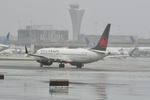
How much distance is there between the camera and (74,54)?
78625 millimetres

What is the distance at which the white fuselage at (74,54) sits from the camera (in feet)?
249

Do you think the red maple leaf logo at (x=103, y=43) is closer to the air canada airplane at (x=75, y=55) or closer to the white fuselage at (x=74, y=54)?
the air canada airplane at (x=75, y=55)

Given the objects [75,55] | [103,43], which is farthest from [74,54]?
[103,43]

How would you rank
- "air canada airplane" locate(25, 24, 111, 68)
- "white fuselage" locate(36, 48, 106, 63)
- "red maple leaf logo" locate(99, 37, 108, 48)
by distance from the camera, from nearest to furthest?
1. "white fuselage" locate(36, 48, 106, 63)
2. "air canada airplane" locate(25, 24, 111, 68)
3. "red maple leaf logo" locate(99, 37, 108, 48)

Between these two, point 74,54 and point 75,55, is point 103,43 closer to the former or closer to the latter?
point 75,55

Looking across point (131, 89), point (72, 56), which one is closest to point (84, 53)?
Answer: point (72, 56)

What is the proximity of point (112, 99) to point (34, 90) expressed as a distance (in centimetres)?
643

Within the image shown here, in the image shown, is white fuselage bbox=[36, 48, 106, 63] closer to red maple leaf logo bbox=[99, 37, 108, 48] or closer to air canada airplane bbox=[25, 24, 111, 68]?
air canada airplane bbox=[25, 24, 111, 68]

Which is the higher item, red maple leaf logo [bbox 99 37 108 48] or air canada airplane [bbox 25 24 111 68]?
red maple leaf logo [bbox 99 37 108 48]

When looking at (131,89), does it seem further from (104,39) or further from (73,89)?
(104,39)

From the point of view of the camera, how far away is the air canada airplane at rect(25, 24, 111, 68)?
7606cm

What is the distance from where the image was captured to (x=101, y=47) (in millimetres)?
76375

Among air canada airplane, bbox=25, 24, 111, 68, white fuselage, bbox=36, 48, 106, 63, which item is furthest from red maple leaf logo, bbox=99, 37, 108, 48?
white fuselage, bbox=36, 48, 106, 63

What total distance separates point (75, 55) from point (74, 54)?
32 cm
